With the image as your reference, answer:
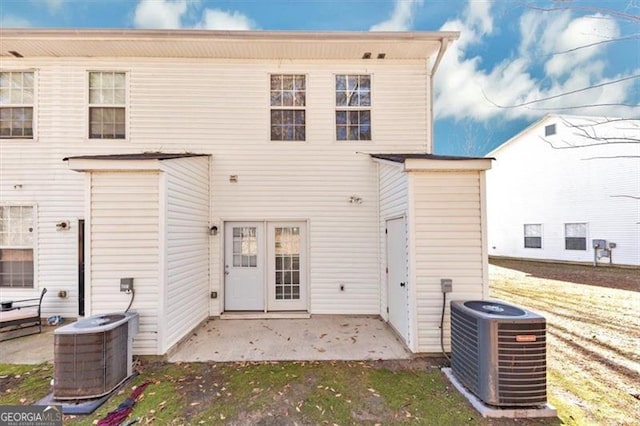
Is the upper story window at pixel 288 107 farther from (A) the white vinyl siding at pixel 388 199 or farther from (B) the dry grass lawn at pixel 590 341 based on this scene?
(B) the dry grass lawn at pixel 590 341

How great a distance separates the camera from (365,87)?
656cm

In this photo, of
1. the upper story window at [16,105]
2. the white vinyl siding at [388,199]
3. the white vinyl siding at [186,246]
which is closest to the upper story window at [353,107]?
the white vinyl siding at [388,199]

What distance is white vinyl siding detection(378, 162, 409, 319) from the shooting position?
4738 mm

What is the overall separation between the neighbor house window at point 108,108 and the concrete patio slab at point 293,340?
15.7ft

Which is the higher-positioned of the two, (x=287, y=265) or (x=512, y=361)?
(x=287, y=265)

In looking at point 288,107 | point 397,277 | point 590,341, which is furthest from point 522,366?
point 288,107

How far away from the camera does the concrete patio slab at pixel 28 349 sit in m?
4.32

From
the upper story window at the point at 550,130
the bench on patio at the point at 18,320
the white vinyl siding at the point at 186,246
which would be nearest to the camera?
the white vinyl siding at the point at 186,246

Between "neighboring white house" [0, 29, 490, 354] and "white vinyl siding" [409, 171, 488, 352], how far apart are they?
3.87 ft

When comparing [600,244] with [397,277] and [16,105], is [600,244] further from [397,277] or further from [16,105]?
[16,105]

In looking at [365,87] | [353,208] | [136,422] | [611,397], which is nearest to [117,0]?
[365,87]

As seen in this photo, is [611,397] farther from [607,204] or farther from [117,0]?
[607,204]

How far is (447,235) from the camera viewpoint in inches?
175

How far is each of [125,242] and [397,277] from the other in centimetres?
460
